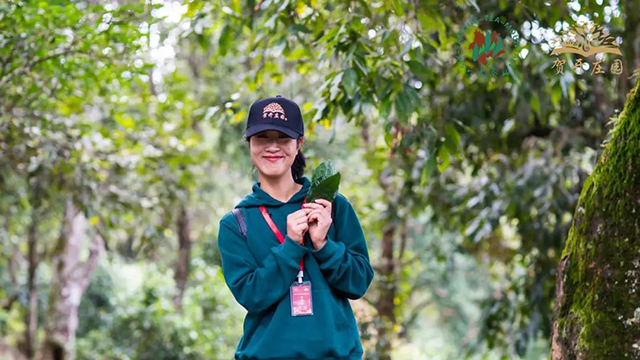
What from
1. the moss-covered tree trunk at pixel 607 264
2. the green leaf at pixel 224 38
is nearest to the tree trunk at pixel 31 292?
the green leaf at pixel 224 38

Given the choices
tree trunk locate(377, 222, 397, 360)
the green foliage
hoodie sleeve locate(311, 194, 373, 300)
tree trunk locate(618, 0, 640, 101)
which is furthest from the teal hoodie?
the green foliage

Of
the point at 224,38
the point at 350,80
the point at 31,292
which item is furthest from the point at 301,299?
the point at 31,292

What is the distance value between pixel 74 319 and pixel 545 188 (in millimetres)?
6137

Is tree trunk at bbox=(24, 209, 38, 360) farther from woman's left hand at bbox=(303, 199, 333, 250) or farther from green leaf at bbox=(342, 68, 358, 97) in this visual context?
woman's left hand at bbox=(303, 199, 333, 250)

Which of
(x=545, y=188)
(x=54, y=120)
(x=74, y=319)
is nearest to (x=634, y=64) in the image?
(x=545, y=188)

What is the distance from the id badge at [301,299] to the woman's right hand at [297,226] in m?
0.13

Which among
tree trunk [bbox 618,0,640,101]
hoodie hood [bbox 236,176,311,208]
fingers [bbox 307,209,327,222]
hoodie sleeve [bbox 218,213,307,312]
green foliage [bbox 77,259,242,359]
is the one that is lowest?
green foliage [bbox 77,259,242,359]

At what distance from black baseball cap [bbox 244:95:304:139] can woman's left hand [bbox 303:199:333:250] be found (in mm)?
250

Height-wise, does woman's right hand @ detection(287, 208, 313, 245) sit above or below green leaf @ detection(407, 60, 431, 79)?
below

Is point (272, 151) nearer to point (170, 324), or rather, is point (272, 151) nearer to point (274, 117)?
point (274, 117)

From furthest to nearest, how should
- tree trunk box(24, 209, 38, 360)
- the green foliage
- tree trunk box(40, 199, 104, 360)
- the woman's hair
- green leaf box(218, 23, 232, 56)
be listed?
tree trunk box(24, 209, 38, 360) → tree trunk box(40, 199, 104, 360) → the green foliage → green leaf box(218, 23, 232, 56) → the woman's hair

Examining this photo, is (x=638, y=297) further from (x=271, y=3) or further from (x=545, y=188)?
(x=545, y=188)

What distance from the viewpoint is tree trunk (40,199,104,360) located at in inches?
360

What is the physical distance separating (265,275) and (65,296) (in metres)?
7.74
